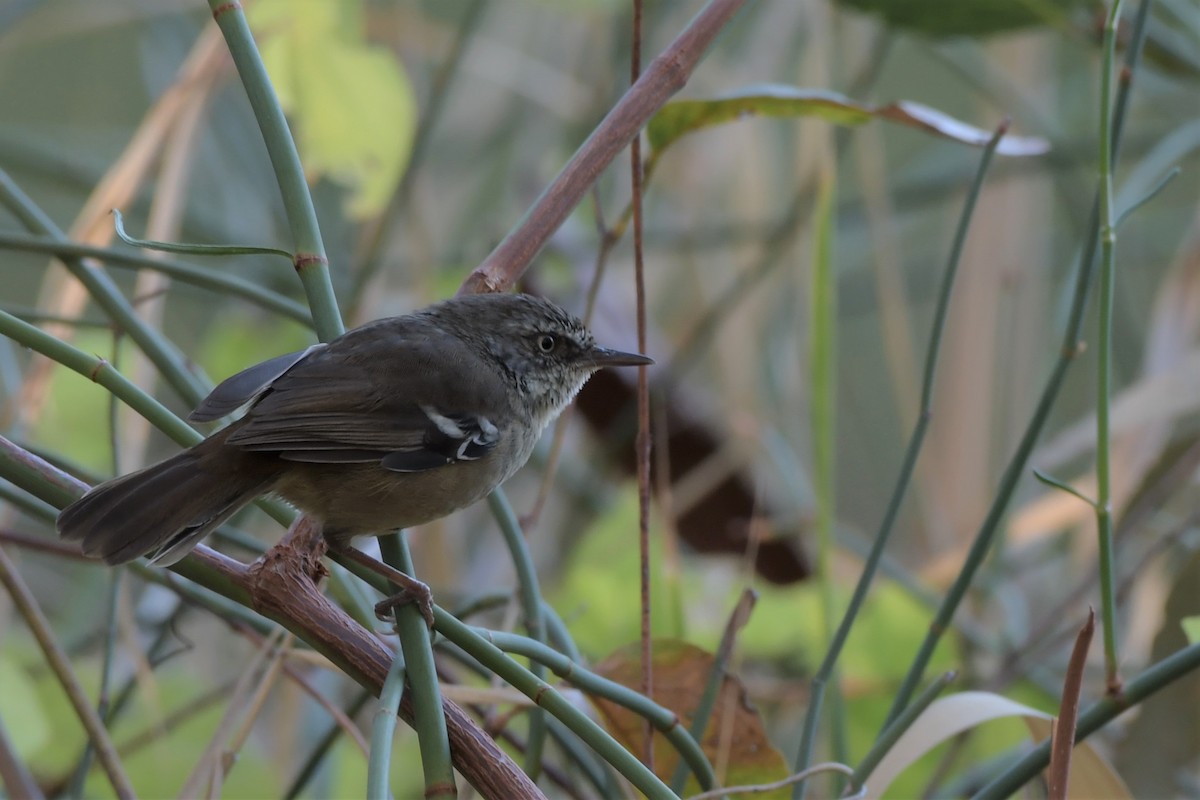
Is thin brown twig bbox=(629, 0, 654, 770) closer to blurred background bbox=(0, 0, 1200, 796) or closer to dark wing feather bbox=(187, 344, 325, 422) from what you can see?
blurred background bbox=(0, 0, 1200, 796)

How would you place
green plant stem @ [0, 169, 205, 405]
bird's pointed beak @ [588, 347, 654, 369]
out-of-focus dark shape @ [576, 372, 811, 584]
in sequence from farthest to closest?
out-of-focus dark shape @ [576, 372, 811, 584] < bird's pointed beak @ [588, 347, 654, 369] < green plant stem @ [0, 169, 205, 405]

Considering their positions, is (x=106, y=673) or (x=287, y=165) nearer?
(x=287, y=165)

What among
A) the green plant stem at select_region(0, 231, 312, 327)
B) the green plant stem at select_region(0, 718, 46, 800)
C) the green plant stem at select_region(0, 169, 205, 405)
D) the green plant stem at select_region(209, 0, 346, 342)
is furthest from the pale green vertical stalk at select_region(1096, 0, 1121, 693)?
the green plant stem at select_region(0, 718, 46, 800)

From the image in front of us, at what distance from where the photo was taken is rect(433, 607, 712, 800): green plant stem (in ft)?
4.02

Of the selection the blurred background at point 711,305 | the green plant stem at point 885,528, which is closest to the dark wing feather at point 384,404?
the blurred background at point 711,305

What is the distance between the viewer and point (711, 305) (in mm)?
→ 3977

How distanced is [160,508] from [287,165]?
528 mm

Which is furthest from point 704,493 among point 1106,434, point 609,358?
point 1106,434

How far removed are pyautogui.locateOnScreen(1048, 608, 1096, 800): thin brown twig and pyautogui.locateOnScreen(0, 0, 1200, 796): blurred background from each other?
0.90 metres

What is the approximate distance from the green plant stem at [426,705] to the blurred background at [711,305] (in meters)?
0.63

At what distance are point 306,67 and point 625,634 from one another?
157cm

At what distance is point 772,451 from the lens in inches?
121

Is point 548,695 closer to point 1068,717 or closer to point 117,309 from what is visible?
point 1068,717

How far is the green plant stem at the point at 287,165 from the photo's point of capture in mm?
1463
